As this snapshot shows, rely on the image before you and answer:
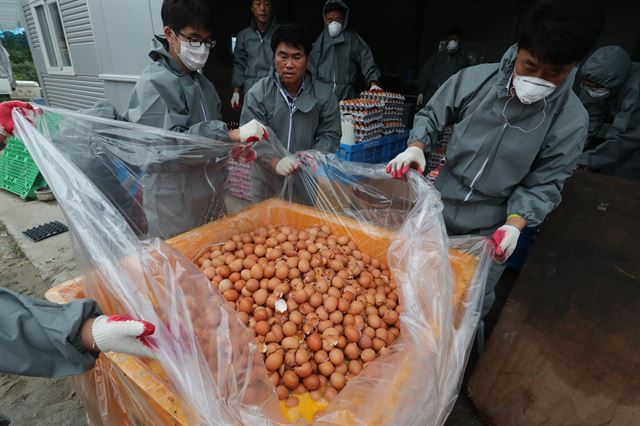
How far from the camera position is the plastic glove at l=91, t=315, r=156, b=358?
826mm

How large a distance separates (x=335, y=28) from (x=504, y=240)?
330 centimetres

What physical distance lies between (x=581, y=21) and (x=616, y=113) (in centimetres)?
258

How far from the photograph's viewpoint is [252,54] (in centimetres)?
409

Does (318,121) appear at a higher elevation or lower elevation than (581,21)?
lower

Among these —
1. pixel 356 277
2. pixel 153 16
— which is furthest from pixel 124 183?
pixel 153 16

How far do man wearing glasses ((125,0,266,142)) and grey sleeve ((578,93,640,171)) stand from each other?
3.09 metres

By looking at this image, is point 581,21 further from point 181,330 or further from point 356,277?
point 181,330

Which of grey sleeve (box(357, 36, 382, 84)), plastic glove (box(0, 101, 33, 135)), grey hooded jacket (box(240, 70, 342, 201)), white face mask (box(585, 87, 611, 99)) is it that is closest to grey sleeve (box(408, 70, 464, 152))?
grey hooded jacket (box(240, 70, 342, 201))

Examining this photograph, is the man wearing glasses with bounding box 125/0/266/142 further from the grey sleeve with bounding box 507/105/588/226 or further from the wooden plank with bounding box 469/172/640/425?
the wooden plank with bounding box 469/172/640/425

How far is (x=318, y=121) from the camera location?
2459mm

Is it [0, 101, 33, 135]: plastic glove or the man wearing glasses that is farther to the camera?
the man wearing glasses

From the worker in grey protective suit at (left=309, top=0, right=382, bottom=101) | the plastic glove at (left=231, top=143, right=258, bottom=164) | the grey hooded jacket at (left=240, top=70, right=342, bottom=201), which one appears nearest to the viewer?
the plastic glove at (left=231, top=143, right=258, bottom=164)

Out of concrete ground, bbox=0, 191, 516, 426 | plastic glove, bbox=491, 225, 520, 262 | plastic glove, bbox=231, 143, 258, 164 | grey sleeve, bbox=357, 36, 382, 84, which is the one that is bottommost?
concrete ground, bbox=0, 191, 516, 426

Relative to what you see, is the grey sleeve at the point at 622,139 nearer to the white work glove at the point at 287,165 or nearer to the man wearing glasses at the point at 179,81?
the white work glove at the point at 287,165
